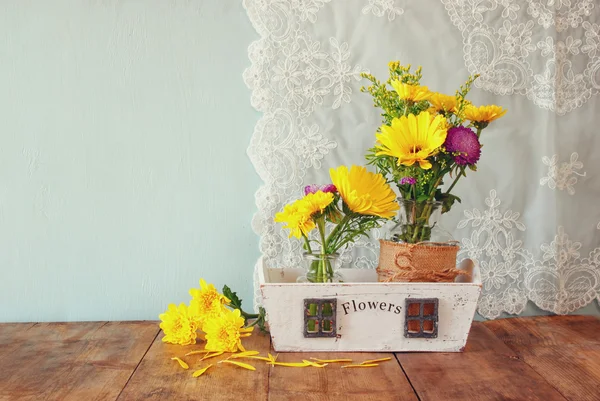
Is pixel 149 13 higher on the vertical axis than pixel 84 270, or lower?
higher

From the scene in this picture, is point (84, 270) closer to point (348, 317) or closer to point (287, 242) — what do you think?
point (287, 242)

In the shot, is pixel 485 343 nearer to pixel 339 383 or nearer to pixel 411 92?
pixel 339 383

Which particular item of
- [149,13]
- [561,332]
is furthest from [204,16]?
[561,332]

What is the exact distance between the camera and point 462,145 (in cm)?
104

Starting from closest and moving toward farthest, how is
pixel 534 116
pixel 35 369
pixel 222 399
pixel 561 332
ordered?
1. pixel 222 399
2. pixel 35 369
3. pixel 561 332
4. pixel 534 116

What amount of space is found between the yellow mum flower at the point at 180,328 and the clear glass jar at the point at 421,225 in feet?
1.32

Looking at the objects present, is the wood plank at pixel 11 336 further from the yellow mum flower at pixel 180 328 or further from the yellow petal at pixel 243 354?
the yellow petal at pixel 243 354

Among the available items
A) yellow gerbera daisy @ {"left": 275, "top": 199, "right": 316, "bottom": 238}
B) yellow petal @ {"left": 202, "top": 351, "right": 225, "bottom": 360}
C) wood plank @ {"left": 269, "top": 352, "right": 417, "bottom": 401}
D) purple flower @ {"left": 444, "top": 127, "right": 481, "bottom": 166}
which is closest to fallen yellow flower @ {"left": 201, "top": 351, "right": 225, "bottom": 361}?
yellow petal @ {"left": 202, "top": 351, "right": 225, "bottom": 360}

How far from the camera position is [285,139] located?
4.30ft

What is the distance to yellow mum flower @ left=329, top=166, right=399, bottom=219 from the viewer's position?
106cm

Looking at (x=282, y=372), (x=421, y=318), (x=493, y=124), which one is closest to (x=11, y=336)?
(x=282, y=372)

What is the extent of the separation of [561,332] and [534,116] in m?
0.47

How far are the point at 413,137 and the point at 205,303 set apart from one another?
19.0 inches

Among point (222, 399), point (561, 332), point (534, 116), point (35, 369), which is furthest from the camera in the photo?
point (534, 116)
